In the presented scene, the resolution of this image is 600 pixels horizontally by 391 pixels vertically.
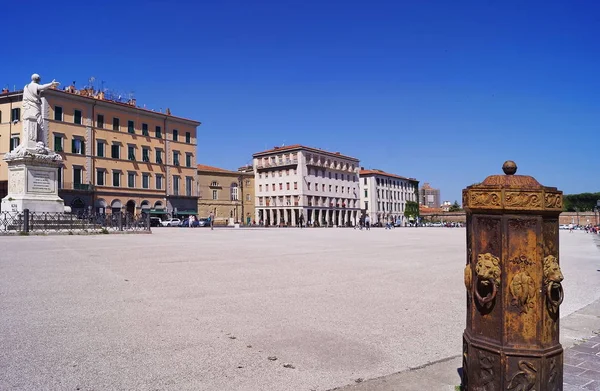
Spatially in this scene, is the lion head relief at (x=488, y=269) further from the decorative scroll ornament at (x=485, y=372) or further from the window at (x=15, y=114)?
the window at (x=15, y=114)

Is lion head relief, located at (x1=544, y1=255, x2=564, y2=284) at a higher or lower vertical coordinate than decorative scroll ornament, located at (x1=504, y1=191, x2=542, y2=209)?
lower

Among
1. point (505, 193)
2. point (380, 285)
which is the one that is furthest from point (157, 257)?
point (505, 193)

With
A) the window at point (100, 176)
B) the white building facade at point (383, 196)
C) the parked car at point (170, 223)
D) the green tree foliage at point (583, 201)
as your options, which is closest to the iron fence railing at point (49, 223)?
the parked car at point (170, 223)

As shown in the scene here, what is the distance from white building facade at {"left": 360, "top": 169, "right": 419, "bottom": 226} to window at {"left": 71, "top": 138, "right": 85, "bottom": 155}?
68460mm

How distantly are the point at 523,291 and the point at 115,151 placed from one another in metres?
58.6

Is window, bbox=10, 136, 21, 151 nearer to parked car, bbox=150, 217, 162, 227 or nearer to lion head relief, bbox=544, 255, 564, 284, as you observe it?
parked car, bbox=150, 217, 162, 227

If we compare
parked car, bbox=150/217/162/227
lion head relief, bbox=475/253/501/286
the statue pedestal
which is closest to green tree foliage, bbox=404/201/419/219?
parked car, bbox=150/217/162/227

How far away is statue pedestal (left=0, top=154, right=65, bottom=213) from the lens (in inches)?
902

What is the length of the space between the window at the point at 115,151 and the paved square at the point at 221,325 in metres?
49.4

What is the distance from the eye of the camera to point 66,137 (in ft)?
165

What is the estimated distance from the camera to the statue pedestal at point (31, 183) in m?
22.9

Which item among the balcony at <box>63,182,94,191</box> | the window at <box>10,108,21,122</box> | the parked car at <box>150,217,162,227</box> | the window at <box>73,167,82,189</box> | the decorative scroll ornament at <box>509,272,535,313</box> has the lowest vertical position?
the parked car at <box>150,217,162,227</box>

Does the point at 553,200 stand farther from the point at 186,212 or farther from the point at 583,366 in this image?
the point at 186,212

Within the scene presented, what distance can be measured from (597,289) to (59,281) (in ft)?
31.7
